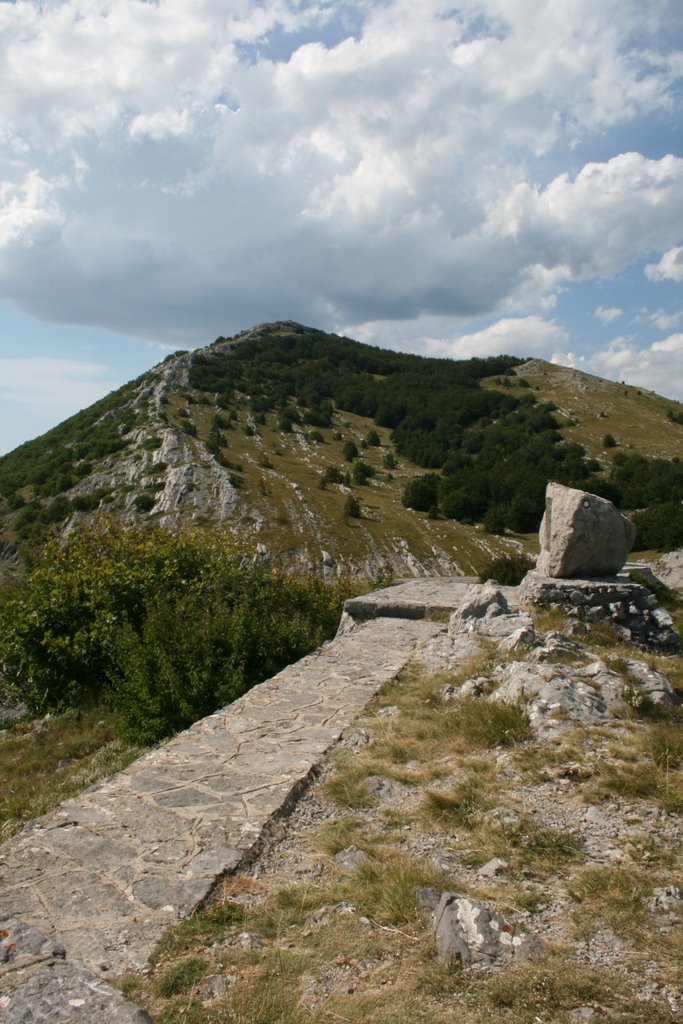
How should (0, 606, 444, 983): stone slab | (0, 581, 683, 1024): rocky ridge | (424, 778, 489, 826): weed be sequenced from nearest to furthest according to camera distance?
(0, 581, 683, 1024): rocky ridge < (0, 606, 444, 983): stone slab < (424, 778, 489, 826): weed

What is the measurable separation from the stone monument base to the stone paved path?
3.96 meters

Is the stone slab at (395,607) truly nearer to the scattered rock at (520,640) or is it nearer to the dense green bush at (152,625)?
the dense green bush at (152,625)

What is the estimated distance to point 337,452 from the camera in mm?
71562

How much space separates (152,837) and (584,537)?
7.63 meters

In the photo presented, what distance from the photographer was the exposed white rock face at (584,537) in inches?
387

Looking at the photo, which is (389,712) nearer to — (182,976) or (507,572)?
(182,976)

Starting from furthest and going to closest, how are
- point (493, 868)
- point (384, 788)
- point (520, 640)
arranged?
1. point (520, 640)
2. point (384, 788)
3. point (493, 868)

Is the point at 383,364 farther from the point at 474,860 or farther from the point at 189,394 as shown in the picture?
the point at 474,860

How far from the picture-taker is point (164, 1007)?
9.11ft

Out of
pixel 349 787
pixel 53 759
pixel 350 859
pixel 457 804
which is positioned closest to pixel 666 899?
pixel 457 804

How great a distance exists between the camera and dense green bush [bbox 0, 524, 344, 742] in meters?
8.11

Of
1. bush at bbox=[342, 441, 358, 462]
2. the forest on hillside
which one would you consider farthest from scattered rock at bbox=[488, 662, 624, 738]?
bush at bbox=[342, 441, 358, 462]

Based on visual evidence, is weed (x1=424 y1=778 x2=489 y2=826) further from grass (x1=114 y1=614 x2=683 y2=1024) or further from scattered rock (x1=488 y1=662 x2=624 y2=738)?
scattered rock (x1=488 y1=662 x2=624 y2=738)

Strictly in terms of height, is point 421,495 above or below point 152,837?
above
